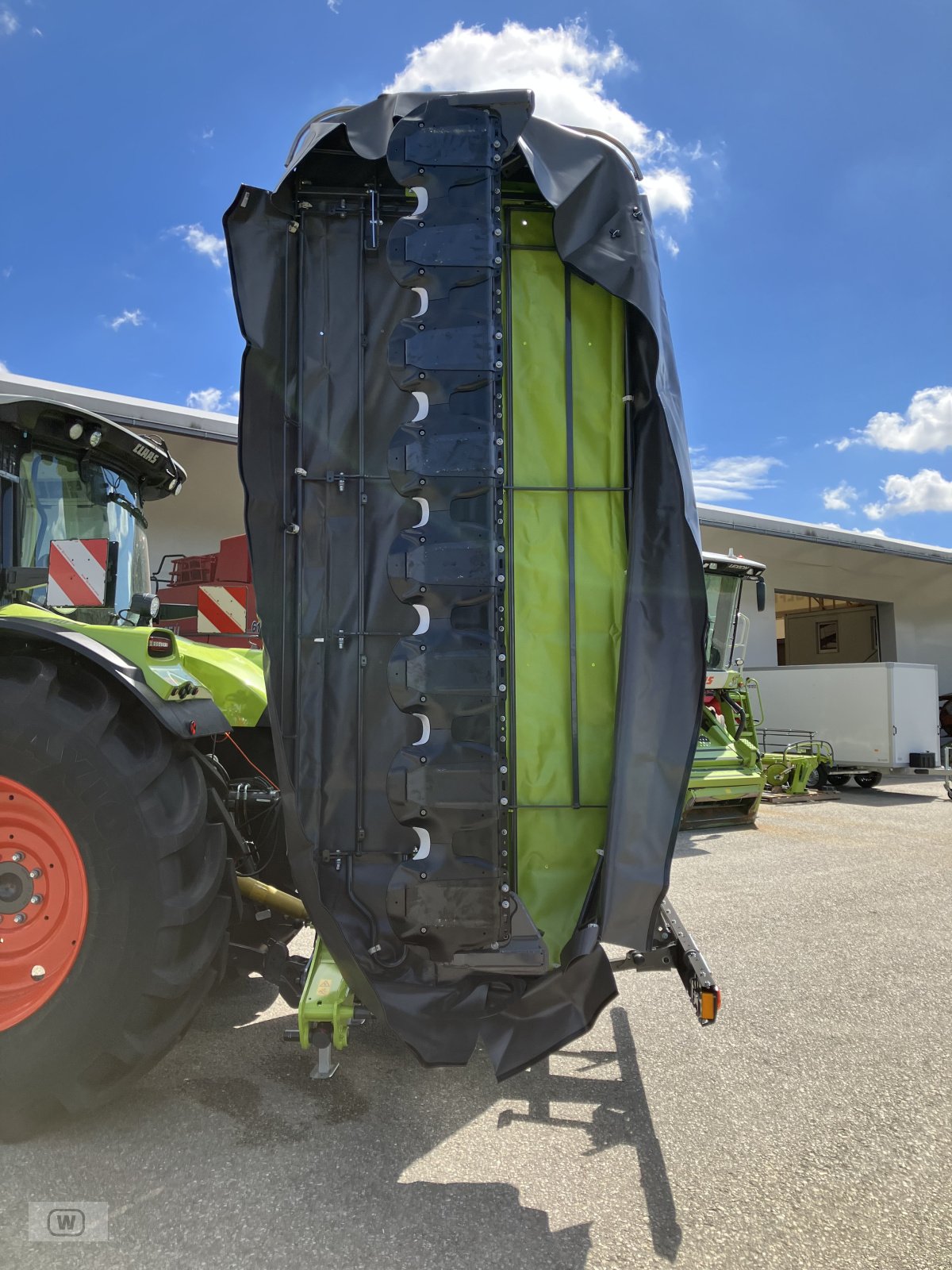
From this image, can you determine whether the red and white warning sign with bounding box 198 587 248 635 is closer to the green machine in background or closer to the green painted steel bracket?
the green painted steel bracket

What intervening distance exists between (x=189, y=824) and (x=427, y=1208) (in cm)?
120

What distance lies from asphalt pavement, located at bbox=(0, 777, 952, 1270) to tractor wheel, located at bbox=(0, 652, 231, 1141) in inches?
10.7

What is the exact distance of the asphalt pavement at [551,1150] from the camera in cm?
200

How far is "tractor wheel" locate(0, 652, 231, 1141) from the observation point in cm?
233

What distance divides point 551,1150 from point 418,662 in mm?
1491

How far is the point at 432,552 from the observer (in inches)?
84.0

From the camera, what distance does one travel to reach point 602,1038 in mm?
3236

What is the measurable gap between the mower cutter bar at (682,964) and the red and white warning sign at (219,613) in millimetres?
3263

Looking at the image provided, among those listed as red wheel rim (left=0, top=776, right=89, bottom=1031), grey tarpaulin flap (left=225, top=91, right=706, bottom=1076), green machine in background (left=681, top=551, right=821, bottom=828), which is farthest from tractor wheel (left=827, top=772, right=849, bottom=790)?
red wheel rim (left=0, top=776, right=89, bottom=1031)

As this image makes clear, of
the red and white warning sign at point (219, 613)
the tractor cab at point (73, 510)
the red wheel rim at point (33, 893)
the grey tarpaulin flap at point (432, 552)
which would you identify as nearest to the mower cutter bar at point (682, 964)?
the grey tarpaulin flap at point (432, 552)

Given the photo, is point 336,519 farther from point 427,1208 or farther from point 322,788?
point 427,1208

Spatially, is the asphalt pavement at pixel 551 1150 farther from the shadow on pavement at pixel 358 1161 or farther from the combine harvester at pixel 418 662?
the combine harvester at pixel 418 662

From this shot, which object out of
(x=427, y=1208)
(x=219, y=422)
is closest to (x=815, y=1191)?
(x=427, y=1208)

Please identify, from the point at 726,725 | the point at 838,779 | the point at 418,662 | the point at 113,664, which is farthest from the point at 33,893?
the point at 838,779
